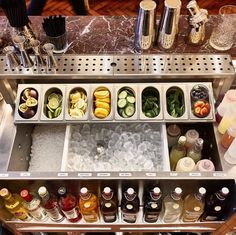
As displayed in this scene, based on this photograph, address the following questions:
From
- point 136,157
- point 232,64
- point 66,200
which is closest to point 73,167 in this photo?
point 66,200

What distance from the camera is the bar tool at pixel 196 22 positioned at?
59.4 inches

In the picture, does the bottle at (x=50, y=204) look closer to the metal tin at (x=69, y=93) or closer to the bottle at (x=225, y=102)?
the metal tin at (x=69, y=93)

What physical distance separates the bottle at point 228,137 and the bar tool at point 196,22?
498mm

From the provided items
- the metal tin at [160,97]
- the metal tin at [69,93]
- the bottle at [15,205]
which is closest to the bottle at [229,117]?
the metal tin at [160,97]

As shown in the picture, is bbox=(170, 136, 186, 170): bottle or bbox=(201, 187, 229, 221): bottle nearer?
bbox=(201, 187, 229, 221): bottle

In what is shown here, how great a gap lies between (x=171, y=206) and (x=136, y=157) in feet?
1.00

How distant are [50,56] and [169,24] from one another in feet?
1.85

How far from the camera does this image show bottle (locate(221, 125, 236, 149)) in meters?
1.39

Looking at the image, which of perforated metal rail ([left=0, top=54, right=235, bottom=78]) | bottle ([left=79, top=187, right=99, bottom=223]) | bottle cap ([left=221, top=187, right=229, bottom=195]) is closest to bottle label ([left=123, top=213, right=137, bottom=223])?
bottle ([left=79, top=187, right=99, bottom=223])

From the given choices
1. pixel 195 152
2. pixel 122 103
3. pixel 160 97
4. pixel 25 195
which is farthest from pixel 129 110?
pixel 25 195

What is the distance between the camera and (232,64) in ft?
4.99

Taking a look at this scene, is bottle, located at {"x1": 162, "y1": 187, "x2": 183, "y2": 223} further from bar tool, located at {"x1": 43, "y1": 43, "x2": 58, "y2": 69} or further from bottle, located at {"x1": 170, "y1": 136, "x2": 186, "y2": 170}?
bar tool, located at {"x1": 43, "y1": 43, "x2": 58, "y2": 69}

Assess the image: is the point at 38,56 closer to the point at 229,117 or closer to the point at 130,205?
the point at 130,205

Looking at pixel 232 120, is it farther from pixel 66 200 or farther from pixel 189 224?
pixel 66 200
